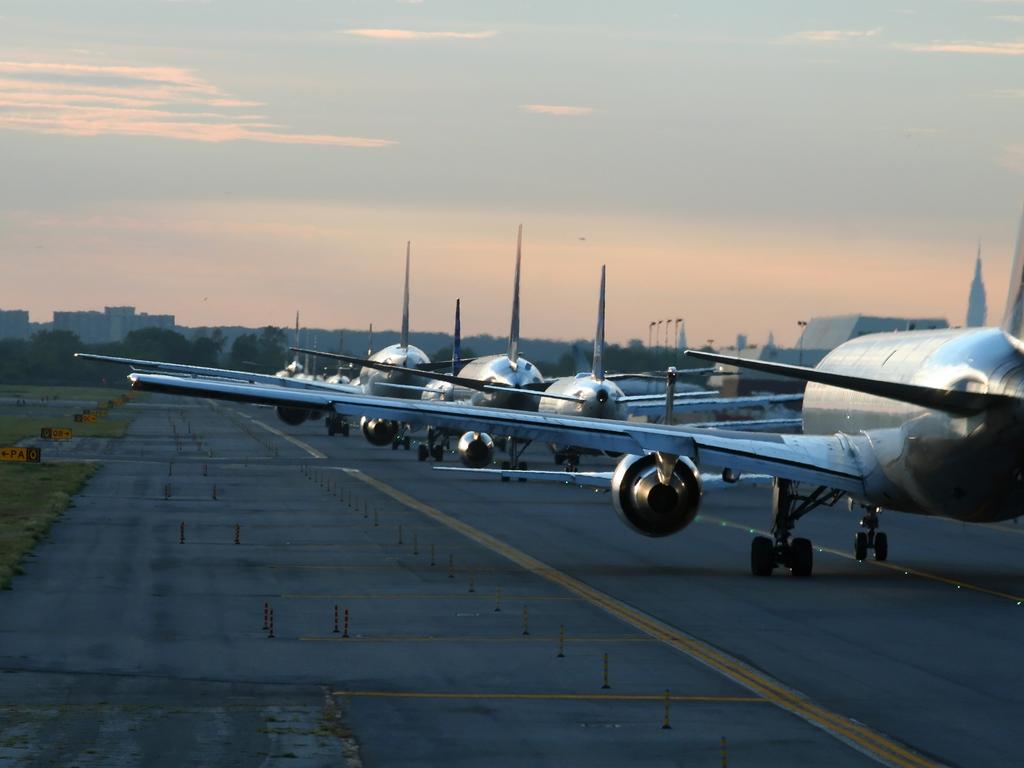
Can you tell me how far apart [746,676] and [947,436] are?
11.0 meters

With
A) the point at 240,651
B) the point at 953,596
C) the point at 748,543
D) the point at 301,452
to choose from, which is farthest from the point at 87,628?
the point at 301,452

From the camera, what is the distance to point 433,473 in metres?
86.2

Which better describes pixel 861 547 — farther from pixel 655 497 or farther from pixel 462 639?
pixel 462 639

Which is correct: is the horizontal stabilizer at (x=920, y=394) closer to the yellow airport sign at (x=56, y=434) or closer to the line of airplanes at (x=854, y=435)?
the line of airplanes at (x=854, y=435)

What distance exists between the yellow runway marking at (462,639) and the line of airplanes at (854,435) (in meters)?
5.15

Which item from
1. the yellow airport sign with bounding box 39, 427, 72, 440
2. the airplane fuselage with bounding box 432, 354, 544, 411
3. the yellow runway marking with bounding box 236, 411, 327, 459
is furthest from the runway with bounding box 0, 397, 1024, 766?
the yellow airport sign with bounding box 39, 427, 72, 440

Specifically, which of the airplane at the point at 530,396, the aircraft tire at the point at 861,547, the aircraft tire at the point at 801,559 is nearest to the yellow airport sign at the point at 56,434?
the airplane at the point at 530,396

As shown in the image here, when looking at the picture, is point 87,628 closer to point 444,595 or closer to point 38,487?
point 444,595

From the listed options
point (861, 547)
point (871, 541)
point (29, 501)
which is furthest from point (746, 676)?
point (29, 501)

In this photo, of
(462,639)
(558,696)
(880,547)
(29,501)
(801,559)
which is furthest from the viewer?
(29,501)

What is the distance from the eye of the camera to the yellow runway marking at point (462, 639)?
29753mm

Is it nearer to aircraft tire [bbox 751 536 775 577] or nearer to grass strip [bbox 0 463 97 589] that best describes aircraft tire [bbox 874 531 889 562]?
aircraft tire [bbox 751 536 775 577]

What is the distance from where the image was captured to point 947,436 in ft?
117

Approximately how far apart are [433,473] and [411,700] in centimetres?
6213
